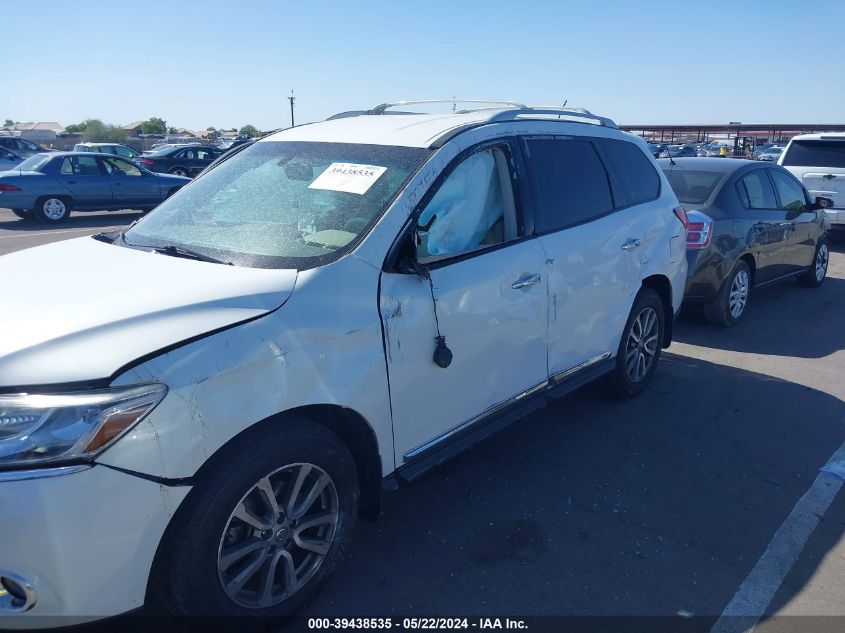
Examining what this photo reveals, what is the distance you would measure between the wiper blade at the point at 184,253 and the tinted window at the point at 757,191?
618cm

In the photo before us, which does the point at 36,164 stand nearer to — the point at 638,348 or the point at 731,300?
the point at 731,300

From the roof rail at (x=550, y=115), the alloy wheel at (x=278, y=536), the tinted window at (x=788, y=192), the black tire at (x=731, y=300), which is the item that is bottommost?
the black tire at (x=731, y=300)

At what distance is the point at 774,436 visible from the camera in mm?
4781

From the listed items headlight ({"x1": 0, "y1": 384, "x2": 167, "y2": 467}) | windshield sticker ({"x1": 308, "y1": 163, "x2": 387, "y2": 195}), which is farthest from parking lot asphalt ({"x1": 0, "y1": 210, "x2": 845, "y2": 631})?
windshield sticker ({"x1": 308, "y1": 163, "x2": 387, "y2": 195})

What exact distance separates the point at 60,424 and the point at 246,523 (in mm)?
769

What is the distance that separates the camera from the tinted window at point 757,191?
24.9 feet

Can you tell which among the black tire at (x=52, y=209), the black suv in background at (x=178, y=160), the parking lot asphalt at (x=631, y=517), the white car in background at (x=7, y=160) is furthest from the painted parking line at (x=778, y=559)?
the white car in background at (x=7, y=160)

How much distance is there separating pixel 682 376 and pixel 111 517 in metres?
4.83

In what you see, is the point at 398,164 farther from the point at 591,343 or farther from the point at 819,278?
the point at 819,278

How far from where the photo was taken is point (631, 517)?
12.3 ft

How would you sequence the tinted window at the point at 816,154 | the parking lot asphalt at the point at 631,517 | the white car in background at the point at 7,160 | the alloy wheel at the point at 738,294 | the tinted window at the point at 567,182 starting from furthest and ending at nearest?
the white car in background at the point at 7,160
the tinted window at the point at 816,154
the alloy wheel at the point at 738,294
the tinted window at the point at 567,182
the parking lot asphalt at the point at 631,517

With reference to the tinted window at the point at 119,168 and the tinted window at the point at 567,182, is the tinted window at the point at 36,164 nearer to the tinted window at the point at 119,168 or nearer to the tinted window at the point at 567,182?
the tinted window at the point at 119,168

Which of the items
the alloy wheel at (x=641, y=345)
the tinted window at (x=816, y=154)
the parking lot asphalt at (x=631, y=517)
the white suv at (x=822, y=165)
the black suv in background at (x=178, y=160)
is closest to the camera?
the parking lot asphalt at (x=631, y=517)

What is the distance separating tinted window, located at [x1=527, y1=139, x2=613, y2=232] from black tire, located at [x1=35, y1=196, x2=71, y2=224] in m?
13.7
